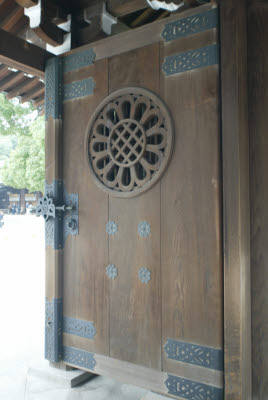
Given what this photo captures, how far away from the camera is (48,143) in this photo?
2352mm

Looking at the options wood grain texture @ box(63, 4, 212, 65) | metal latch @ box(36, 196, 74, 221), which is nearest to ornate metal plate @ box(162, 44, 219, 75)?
wood grain texture @ box(63, 4, 212, 65)

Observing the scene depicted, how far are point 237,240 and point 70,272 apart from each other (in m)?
1.16

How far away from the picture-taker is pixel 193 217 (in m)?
1.79

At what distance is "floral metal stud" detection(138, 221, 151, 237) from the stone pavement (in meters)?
0.89

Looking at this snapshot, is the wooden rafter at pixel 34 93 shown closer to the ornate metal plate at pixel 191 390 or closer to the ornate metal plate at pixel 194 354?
the ornate metal plate at pixel 194 354

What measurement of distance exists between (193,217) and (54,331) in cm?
124

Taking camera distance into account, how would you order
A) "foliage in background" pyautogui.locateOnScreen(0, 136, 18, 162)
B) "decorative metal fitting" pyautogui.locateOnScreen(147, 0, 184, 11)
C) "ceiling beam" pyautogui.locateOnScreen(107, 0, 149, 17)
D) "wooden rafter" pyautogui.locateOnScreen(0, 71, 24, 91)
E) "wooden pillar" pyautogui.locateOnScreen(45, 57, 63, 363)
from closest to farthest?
"decorative metal fitting" pyautogui.locateOnScreen(147, 0, 184, 11) < "ceiling beam" pyautogui.locateOnScreen(107, 0, 149, 17) < "wooden pillar" pyautogui.locateOnScreen(45, 57, 63, 363) < "wooden rafter" pyautogui.locateOnScreen(0, 71, 24, 91) < "foliage in background" pyautogui.locateOnScreen(0, 136, 18, 162)

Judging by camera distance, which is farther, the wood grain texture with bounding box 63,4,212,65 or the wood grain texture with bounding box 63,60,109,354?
the wood grain texture with bounding box 63,60,109,354

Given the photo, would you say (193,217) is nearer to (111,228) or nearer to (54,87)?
(111,228)

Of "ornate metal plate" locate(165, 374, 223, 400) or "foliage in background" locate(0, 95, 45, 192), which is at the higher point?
"foliage in background" locate(0, 95, 45, 192)

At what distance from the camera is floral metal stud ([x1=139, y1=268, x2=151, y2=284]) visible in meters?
1.93

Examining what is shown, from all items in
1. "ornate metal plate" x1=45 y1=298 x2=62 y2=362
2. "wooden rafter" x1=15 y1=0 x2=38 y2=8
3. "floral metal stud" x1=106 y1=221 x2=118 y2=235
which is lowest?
"ornate metal plate" x1=45 y1=298 x2=62 y2=362

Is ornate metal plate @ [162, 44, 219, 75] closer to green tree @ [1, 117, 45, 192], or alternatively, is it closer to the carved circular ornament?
Answer: the carved circular ornament

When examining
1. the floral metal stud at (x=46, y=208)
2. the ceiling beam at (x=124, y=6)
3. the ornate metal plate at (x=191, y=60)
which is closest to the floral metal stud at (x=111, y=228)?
the floral metal stud at (x=46, y=208)
